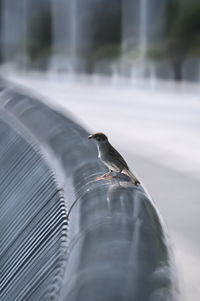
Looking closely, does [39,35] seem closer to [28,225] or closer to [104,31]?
[104,31]

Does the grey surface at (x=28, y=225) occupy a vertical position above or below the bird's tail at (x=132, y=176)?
below

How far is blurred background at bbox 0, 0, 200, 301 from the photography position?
6.99 meters

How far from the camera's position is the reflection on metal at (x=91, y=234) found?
157cm

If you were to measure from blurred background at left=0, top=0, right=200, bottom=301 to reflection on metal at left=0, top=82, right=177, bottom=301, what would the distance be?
16 cm

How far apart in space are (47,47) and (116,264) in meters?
42.6

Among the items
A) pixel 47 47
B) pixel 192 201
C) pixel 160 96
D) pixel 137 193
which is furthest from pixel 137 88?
pixel 137 193

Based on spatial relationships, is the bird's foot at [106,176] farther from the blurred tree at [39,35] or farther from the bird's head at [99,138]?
the blurred tree at [39,35]

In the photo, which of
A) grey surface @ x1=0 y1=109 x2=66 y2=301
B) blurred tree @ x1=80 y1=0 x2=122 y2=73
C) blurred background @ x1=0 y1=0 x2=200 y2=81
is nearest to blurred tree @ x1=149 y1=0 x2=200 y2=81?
blurred background @ x1=0 y1=0 x2=200 y2=81

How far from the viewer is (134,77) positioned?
108ft

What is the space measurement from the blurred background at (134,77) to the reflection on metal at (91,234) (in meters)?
0.16

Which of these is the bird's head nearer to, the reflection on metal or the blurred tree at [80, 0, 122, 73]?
the reflection on metal

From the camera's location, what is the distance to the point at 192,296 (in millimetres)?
3473

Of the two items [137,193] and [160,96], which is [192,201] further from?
[160,96]

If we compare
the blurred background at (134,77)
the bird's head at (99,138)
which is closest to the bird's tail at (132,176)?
the bird's head at (99,138)
